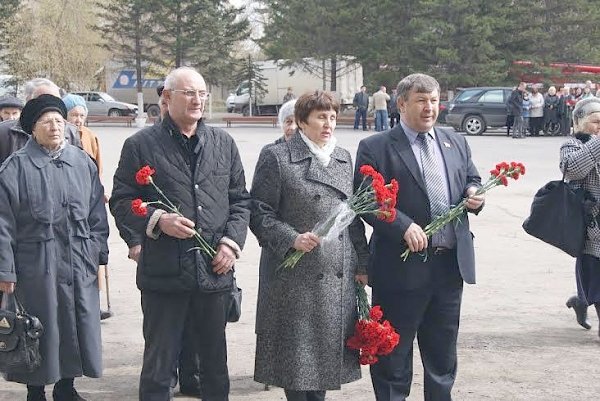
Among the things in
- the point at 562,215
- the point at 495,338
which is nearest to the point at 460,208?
the point at 562,215

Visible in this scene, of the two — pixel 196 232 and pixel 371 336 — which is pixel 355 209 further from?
pixel 196 232

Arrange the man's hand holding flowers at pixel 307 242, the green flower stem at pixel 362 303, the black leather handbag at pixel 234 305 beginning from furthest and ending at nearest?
the black leather handbag at pixel 234 305 → the green flower stem at pixel 362 303 → the man's hand holding flowers at pixel 307 242

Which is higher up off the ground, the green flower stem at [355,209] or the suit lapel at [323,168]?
the suit lapel at [323,168]

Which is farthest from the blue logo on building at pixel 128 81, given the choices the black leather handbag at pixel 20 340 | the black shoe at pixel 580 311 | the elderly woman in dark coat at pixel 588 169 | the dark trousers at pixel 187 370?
the black leather handbag at pixel 20 340

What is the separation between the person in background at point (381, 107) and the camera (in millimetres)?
31609

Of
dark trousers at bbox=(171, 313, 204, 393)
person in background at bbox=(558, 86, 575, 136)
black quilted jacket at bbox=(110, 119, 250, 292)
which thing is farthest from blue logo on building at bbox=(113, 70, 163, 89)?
black quilted jacket at bbox=(110, 119, 250, 292)

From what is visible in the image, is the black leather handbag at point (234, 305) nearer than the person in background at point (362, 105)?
Yes

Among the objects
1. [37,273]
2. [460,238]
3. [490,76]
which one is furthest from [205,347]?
[490,76]

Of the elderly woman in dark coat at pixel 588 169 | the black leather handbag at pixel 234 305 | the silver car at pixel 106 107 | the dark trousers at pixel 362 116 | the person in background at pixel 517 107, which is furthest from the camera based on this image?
the silver car at pixel 106 107

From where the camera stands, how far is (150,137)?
4.73 m

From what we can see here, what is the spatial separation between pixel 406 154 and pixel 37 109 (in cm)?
211

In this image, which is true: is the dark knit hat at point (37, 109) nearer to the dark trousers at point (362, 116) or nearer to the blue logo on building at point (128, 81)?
the dark trousers at point (362, 116)

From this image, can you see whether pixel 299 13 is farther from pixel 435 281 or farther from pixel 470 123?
pixel 435 281

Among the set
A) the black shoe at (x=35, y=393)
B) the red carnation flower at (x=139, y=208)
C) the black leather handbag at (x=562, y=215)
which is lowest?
the black shoe at (x=35, y=393)
